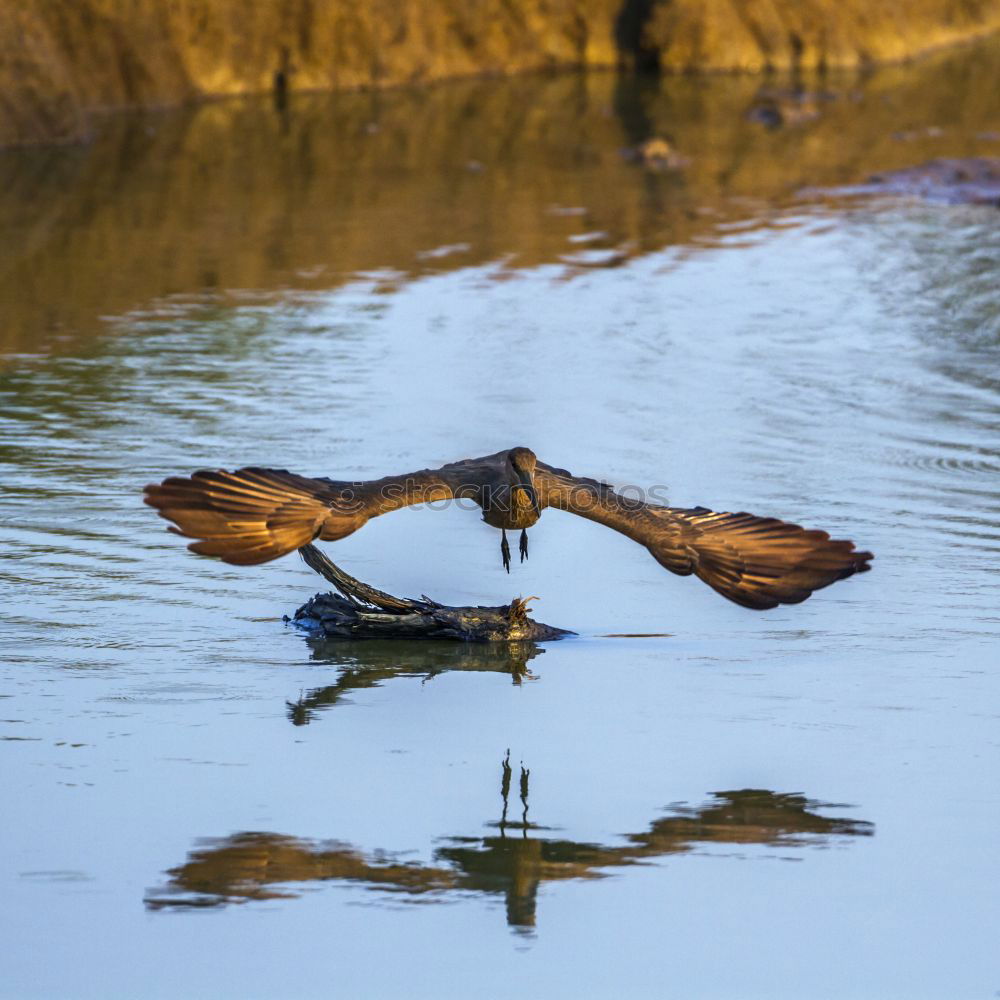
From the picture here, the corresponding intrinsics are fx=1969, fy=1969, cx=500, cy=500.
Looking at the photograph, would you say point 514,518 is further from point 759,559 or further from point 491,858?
point 491,858

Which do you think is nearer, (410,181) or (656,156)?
(410,181)

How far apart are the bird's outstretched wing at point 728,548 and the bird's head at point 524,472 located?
0.12 metres

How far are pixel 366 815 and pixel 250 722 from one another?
1.00m

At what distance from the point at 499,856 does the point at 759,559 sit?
1842 mm

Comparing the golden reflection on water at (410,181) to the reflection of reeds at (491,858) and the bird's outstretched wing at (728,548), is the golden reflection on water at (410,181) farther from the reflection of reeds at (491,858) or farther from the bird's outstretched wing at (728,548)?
the reflection of reeds at (491,858)

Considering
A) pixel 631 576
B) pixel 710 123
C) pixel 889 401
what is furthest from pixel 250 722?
pixel 710 123

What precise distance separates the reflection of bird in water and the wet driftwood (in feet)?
0.14

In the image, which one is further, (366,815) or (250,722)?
(250,722)

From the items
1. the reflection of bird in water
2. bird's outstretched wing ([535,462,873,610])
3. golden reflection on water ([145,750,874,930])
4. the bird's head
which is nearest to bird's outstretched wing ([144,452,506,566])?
the bird's head

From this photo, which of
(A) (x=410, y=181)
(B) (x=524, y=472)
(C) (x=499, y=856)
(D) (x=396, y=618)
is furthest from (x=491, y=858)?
(A) (x=410, y=181)

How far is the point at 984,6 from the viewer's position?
3562 centimetres

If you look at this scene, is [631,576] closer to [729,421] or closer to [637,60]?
[729,421]

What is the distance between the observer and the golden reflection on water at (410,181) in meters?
16.2

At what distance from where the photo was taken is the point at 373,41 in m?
27.1
